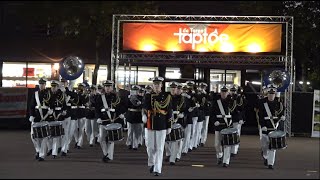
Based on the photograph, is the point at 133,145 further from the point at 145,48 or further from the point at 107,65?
the point at 107,65

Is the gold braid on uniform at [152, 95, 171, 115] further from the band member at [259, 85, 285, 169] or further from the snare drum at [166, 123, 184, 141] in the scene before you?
the band member at [259, 85, 285, 169]

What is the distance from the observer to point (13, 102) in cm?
2648

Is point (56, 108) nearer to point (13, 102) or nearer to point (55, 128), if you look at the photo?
point (55, 128)

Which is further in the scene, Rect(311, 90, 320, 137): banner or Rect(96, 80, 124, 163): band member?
Rect(311, 90, 320, 137): banner

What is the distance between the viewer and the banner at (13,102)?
86.5 feet

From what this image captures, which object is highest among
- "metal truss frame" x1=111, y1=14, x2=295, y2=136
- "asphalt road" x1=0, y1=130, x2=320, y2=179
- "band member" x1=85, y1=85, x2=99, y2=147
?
"metal truss frame" x1=111, y1=14, x2=295, y2=136

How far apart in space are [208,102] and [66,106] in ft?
18.2

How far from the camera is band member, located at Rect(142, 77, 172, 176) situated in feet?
42.9

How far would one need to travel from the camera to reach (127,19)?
75.4 ft

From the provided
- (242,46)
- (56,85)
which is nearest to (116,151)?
(56,85)

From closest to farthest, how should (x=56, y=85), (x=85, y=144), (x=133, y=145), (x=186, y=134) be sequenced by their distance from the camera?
(x=56, y=85) < (x=186, y=134) < (x=133, y=145) < (x=85, y=144)

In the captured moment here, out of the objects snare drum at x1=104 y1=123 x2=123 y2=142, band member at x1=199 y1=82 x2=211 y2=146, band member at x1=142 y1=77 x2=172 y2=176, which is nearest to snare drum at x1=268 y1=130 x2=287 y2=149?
band member at x1=142 y1=77 x2=172 y2=176

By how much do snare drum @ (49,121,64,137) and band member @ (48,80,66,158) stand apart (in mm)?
40

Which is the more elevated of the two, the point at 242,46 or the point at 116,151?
the point at 242,46
